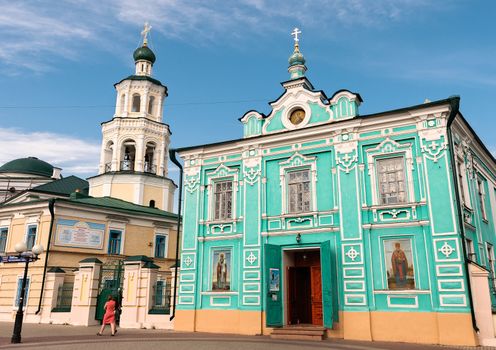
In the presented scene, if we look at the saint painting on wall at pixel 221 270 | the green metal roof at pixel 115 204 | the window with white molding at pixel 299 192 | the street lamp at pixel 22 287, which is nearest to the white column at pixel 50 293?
the green metal roof at pixel 115 204

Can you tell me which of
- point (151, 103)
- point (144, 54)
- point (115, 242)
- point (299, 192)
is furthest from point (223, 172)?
point (144, 54)

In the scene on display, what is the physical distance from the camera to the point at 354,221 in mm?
14836

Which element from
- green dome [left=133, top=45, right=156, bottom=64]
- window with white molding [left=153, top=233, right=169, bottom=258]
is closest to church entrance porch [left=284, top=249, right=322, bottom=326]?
window with white molding [left=153, top=233, right=169, bottom=258]

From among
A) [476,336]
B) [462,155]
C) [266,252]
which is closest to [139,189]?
[266,252]

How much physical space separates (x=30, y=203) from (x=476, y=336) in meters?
22.4

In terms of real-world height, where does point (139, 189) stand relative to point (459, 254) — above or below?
above

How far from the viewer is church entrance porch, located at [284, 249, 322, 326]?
15750mm

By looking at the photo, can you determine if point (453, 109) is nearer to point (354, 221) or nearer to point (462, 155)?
point (462, 155)

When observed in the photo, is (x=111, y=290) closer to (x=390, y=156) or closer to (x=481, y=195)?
(x=390, y=156)

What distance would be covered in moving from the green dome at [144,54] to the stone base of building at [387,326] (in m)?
24.7

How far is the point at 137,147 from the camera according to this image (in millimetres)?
32688

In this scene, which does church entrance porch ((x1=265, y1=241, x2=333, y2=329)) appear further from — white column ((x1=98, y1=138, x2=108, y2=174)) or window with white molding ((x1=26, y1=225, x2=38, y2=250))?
white column ((x1=98, y1=138, x2=108, y2=174))

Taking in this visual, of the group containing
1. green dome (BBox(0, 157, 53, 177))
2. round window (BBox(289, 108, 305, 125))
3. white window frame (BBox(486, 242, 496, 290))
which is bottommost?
white window frame (BBox(486, 242, 496, 290))

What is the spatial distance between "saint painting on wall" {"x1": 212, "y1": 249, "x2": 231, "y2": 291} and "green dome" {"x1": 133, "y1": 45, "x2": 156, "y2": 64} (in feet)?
74.5
